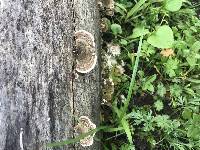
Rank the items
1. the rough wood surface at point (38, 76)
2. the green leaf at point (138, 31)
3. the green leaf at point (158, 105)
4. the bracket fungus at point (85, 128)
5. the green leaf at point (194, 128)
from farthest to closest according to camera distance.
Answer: the green leaf at point (138, 31) < the green leaf at point (158, 105) < the green leaf at point (194, 128) < the bracket fungus at point (85, 128) < the rough wood surface at point (38, 76)

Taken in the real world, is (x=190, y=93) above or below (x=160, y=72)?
below

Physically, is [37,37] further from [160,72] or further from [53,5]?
[160,72]

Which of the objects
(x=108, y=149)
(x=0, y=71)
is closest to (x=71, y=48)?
(x=0, y=71)

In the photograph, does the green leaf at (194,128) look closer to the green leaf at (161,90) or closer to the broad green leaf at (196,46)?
the green leaf at (161,90)

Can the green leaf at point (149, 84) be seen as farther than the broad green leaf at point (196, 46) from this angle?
No

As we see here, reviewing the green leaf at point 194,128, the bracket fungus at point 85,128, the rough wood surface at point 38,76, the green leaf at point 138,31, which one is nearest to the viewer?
the rough wood surface at point 38,76

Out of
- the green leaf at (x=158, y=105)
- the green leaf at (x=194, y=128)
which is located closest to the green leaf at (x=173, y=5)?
the green leaf at (x=158, y=105)
